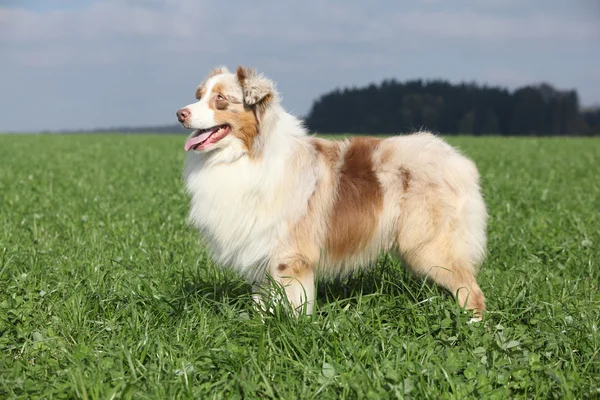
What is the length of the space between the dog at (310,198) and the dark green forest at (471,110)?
57.7m

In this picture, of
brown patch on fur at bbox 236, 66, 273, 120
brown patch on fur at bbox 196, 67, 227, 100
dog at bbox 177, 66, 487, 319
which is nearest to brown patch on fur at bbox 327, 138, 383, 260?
dog at bbox 177, 66, 487, 319

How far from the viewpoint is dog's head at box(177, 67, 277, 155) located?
4508 millimetres

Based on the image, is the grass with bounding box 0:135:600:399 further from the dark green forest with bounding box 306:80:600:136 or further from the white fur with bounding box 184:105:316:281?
the dark green forest with bounding box 306:80:600:136

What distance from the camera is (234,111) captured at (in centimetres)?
454

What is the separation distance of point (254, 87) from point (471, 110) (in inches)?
2447

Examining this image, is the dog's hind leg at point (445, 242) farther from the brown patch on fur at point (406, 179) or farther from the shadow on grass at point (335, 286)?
the shadow on grass at point (335, 286)

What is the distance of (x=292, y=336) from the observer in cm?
402

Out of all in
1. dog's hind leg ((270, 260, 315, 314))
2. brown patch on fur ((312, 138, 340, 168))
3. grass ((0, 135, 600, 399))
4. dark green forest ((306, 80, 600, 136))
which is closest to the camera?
grass ((0, 135, 600, 399))

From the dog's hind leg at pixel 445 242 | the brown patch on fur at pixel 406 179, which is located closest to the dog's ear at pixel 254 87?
the brown patch on fur at pixel 406 179

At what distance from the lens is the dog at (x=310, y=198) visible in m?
4.58

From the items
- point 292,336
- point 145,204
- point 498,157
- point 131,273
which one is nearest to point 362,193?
point 292,336

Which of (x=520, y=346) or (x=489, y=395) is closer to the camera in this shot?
(x=489, y=395)

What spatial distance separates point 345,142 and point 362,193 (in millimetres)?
511

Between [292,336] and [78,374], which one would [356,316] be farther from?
[78,374]
